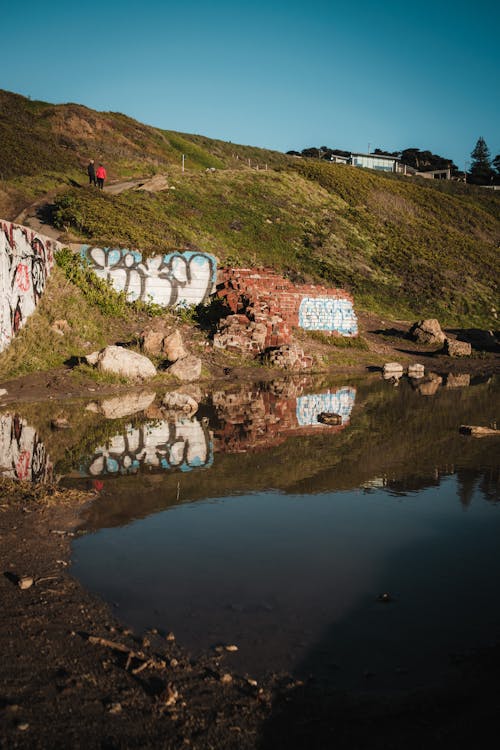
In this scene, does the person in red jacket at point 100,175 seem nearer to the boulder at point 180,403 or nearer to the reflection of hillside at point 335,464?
the boulder at point 180,403

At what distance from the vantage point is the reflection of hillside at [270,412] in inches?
373

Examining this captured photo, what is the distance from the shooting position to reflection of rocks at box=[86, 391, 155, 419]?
443 inches

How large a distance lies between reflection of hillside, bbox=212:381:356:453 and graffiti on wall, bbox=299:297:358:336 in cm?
821

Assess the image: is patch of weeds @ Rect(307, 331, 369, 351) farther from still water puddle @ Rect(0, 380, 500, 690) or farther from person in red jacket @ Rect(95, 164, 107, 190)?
person in red jacket @ Rect(95, 164, 107, 190)

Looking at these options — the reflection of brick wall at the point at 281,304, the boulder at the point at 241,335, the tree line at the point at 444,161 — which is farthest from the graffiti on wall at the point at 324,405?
the tree line at the point at 444,161

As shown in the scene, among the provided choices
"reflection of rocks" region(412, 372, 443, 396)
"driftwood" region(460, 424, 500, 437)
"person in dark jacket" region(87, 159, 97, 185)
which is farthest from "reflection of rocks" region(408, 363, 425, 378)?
"person in dark jacket" region(87, 159, 97, 185)

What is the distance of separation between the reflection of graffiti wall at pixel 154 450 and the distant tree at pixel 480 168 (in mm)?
100625

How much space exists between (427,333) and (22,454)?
73.9 feet

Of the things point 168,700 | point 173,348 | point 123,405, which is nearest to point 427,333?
point 173,348

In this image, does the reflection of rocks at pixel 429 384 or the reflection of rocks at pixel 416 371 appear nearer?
the reflection of rocks at pixel 429 384

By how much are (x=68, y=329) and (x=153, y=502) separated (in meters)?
11.6

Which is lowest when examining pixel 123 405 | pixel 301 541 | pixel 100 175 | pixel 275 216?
pixel 123 405

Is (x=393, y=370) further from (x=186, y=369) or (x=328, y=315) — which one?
(x=186, y=369)

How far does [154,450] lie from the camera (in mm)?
8383
